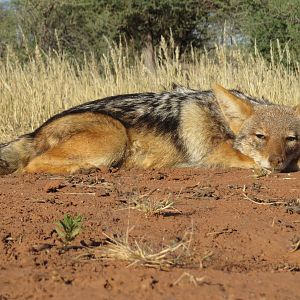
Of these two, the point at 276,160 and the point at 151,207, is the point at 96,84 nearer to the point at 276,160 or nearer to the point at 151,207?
the point at 276,160

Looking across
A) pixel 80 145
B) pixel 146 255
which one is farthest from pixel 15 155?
pixel 146 255

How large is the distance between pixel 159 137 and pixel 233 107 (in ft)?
2.90

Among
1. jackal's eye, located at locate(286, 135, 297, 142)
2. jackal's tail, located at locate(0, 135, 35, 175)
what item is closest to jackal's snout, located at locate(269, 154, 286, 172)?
jackal's eye, located at locate(286, 135, 297, 142)

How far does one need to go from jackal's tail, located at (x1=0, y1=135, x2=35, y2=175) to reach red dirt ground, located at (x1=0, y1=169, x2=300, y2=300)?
Result: 3.14 ft

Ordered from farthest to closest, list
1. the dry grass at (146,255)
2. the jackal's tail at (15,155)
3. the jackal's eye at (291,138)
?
the jackal's tail at (15,155), the jackal's eye at (291,138), the dry grass at (146,255)

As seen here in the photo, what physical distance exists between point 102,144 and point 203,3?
17.9 metres

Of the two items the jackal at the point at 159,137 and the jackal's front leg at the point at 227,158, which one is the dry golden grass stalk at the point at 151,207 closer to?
the jackal at the point at 159,137

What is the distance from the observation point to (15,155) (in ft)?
21.4

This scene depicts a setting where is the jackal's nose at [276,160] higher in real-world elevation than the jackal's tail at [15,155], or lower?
lower

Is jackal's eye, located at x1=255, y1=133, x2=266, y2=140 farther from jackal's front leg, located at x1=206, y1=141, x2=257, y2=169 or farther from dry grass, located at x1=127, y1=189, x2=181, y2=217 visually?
dry grass, located at x1=127, y1=189, x2=181, y2=217

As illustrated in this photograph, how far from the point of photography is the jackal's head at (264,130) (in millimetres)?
6156

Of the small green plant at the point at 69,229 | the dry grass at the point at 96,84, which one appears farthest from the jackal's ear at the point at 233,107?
the dry grass at the point at 96,84

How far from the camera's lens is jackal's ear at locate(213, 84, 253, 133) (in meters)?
6.54

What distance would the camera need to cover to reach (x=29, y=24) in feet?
74.4
